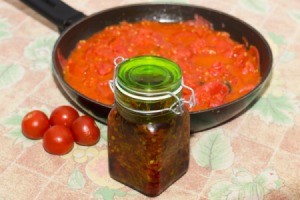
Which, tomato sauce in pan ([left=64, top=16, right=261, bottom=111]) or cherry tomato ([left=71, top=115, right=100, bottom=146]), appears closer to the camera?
cherry tomato ([left=71, top=115, right=100, bottom=146])

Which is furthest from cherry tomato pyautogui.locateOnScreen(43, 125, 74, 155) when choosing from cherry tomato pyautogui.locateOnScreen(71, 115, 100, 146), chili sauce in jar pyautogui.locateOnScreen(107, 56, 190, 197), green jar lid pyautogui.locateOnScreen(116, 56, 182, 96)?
green jar lid pyautogui.locateOnScreen(116, 56, 182, 96)

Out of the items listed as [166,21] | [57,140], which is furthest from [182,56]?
[57,140]

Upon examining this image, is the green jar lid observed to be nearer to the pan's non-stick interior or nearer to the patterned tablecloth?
the pan's non-stick interior

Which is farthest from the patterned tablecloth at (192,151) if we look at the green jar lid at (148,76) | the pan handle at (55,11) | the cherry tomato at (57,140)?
the green jar lid at (148,76)

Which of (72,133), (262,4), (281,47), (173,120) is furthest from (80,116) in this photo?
(262,4)

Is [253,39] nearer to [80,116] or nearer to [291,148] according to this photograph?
[291,148]

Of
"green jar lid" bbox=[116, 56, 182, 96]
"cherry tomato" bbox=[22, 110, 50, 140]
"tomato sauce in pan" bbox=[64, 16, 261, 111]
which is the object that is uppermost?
"green jar lid" bbox=[116, 56, 182, 96]

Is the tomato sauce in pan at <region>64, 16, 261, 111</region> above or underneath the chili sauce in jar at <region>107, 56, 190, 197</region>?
underneath
